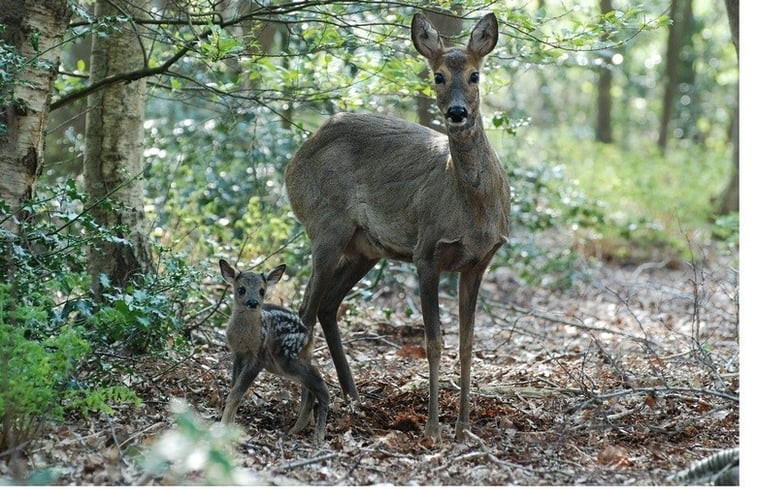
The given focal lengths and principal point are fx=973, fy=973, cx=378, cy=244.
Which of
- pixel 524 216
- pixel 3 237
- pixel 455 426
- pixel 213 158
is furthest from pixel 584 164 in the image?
pixel 3 237

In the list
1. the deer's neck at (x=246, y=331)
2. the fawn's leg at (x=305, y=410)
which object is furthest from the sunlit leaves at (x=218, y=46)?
the fawn's leg at (x=305, y=410)

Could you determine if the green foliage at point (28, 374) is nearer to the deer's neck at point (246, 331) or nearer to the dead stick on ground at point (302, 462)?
the deer's neck at point (246, 331)

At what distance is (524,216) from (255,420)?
241 inches

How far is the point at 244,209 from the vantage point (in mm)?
10531

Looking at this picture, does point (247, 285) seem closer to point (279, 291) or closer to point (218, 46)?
point (218, 46)

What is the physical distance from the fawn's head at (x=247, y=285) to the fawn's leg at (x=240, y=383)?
0.35 m

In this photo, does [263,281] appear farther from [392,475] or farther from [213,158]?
[213,158]

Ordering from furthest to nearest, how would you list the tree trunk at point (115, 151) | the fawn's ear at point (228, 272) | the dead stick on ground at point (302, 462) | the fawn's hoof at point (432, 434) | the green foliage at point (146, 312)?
the tree trunk at point (115, 151) → the fawn's ear at point (228, 272) → the fawn's hoof at point (432, 434) → the green foliage at point (146, 312) → the dead stick on ground at point (302, 462)

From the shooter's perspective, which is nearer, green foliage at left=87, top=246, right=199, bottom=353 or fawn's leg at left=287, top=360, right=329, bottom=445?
green foliage at left=87, top=246, right=199, bottom=353

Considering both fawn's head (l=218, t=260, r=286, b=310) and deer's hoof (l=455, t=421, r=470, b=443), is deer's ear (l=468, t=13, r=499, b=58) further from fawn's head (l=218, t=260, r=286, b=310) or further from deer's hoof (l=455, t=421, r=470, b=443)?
deer's hoof (l=455, t=421, r=470, b=443)

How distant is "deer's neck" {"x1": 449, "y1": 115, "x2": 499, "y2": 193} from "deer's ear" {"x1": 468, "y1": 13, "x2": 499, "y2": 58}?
46 cm

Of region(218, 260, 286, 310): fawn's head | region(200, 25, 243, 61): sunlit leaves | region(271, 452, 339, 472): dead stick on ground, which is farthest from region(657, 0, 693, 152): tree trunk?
region(271, 452, 339, 472): dead stick on ground

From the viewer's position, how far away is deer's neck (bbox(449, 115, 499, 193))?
6.43 meters

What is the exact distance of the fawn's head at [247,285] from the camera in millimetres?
6387
